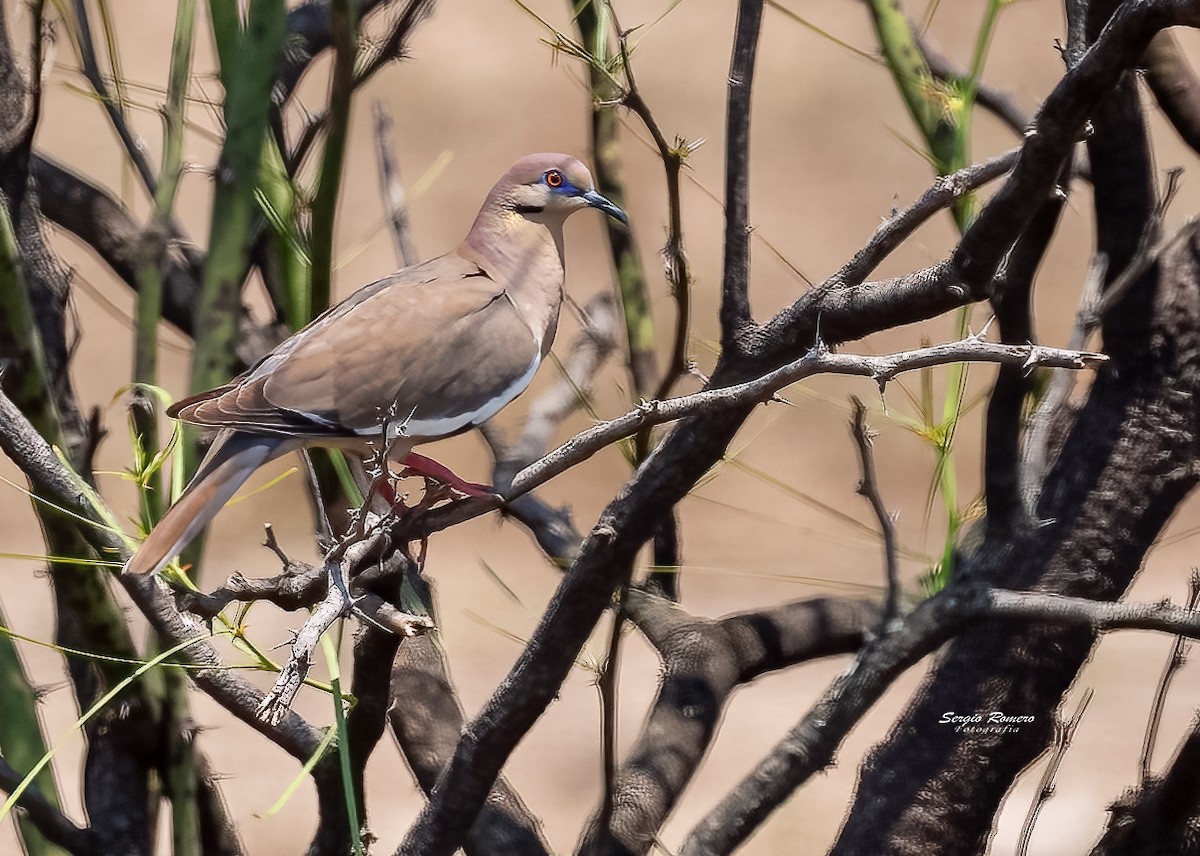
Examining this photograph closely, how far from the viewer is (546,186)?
2131 mm

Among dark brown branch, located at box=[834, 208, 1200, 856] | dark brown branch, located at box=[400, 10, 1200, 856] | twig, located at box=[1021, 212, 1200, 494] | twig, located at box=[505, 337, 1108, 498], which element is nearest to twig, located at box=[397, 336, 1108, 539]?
twig, located at box=[505, 337, 1108, 498]

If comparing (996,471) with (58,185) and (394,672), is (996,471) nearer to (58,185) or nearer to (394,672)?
(394,672)

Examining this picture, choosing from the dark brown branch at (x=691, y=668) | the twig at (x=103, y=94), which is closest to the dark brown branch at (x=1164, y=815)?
the dark brown branch at (x=691, y=668)

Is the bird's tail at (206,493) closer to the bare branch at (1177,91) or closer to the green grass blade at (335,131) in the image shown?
the green grass blade at (335,131)

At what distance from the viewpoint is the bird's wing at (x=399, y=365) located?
1655 millimetres

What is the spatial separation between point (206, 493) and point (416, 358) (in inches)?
16.0

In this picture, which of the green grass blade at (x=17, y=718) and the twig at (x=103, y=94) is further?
the twig at (x=103, y=94)

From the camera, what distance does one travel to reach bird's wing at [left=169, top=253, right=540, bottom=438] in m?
1.66

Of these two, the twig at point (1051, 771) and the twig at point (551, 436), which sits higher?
the twig at point (551, 436)

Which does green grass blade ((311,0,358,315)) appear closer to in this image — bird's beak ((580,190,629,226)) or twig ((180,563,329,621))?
twig ((180,563,329,621))

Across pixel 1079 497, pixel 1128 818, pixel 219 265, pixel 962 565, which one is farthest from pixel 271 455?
pixel 1128 818

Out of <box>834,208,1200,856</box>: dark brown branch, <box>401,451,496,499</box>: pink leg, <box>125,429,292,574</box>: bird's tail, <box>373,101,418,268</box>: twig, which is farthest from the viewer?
<box>373,101,418,268</box>: twig

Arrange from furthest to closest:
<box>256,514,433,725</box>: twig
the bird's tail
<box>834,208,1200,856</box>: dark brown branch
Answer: <box>834,208,1200,856</box>: dark brown branch < the bird's tail < <box>256,514,433,725</box>: twig

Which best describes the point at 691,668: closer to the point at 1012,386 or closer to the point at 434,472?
the point at 434,472
